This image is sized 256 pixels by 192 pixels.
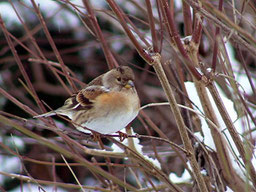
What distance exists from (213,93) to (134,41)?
51 centimetres

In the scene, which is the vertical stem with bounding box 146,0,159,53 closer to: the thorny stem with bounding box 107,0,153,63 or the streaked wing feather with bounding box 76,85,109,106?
the thorny stem with bounding box 107,0,153,63

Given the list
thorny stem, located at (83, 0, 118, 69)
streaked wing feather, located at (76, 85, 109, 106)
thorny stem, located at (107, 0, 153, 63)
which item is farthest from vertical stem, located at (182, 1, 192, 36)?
streaked wing feather, located at (76, 85, 109, 106)

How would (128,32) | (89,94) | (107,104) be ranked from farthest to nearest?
(89,94) < (107,104) < (128,32)

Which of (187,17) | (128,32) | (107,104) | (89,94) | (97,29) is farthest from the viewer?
(89,94)

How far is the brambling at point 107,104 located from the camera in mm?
2676

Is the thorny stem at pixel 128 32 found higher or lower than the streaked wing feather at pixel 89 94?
lower

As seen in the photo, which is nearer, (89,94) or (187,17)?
(187,17)

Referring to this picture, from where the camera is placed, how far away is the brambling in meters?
2.68

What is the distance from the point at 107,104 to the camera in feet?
9.16

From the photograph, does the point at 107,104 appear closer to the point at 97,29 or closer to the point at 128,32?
the point at 97,29

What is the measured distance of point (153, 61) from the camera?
1835 mm

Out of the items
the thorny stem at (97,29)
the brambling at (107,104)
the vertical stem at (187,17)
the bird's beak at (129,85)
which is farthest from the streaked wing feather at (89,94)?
the vertical stem at (187,17)

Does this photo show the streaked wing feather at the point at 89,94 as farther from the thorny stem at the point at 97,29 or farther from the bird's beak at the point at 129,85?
the thorny stem at the point at 97,29

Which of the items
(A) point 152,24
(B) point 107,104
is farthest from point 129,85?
(A) point 152,24
